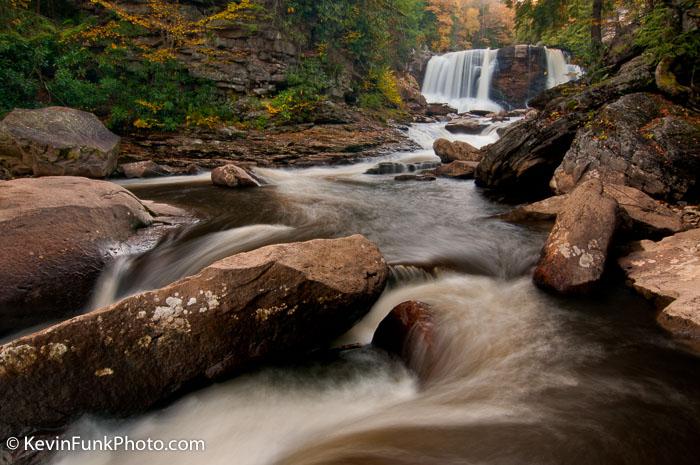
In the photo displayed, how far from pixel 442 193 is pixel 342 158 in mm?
5422

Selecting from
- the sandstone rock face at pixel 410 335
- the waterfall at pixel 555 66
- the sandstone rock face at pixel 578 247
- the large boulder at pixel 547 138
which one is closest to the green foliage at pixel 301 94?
the large boulder at pixel 547 138

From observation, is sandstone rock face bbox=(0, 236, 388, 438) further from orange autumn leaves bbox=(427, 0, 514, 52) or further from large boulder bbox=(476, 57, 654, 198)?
orange autumn leaves bbox=(427, 0, 514, 52)

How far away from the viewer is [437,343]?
3.34 m

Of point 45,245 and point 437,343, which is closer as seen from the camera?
point 437,343

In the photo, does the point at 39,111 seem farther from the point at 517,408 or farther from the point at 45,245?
the point at 517,408

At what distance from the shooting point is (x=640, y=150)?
661 cm

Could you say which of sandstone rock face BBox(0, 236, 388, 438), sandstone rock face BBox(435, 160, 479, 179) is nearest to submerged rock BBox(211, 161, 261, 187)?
sandstone rock face BBox(435, 160, 479, 179)

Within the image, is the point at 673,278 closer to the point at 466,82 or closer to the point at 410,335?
the point at 410,335

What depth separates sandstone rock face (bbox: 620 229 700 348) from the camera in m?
3.20

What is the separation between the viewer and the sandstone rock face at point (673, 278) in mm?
3202

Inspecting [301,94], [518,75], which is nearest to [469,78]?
[518,75]

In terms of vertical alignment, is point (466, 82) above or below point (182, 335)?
above

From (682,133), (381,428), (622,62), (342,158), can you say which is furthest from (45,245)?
(622,62)

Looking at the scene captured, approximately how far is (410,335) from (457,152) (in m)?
11.1
